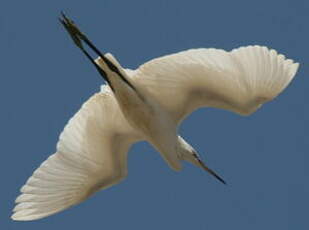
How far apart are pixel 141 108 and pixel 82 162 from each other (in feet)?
5.01

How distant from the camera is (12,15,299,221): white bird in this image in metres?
13.7

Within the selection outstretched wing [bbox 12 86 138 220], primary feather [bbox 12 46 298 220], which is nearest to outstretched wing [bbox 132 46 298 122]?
primary feather [bbox 12 46 298 220]

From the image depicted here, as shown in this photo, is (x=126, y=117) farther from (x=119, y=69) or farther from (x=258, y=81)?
(x=258, y=81)

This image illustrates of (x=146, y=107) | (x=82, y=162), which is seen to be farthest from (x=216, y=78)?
(x=82, y=162)

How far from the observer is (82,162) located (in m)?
15.2

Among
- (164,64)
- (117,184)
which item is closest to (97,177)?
(117,184)

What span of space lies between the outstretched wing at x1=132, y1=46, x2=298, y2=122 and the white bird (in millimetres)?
13

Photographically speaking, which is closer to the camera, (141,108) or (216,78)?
(216,78)

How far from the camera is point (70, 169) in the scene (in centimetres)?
1515

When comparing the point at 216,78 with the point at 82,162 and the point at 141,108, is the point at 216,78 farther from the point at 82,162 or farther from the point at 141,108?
the point at 82,162

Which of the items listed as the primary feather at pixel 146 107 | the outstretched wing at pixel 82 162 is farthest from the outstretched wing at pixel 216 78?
the outstretched wing at pixel 82 162

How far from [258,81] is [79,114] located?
266 cm

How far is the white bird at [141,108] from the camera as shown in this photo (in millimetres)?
13703

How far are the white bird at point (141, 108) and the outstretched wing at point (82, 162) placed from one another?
0.05 ft
